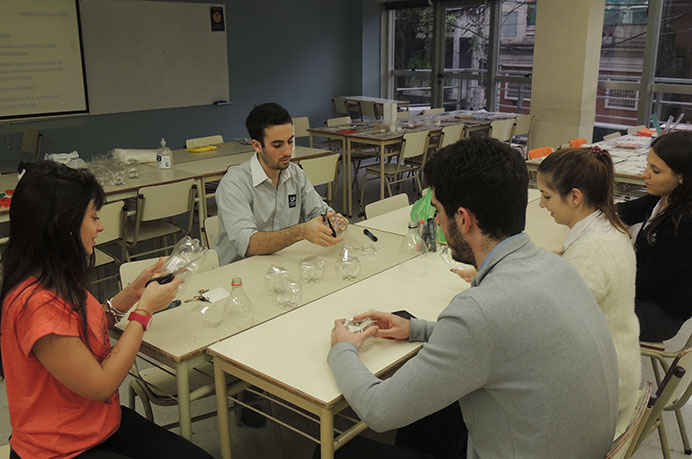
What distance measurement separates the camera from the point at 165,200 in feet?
13.7

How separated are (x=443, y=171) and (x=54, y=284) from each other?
3.31 feet

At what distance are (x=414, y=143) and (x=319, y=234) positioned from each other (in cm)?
374

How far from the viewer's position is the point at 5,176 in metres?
4.57

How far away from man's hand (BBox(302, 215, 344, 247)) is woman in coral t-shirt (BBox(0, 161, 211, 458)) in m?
1.12

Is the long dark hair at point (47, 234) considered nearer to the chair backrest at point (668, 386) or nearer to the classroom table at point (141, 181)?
the chair backrest at point (668, 386)

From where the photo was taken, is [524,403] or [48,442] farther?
[48,442]

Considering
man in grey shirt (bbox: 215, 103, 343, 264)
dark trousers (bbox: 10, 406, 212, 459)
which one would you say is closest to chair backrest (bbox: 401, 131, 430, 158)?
man in grey shirt (bbox: 215, 103, 343, 264)

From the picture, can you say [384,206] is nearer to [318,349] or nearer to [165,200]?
[165,200]

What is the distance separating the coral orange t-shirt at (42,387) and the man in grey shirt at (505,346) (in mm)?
746

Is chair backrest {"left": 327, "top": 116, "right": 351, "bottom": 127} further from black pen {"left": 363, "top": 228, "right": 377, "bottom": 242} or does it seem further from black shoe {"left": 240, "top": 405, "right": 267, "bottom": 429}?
black shoe {"left": 240, "top": 405, "right": 267, "bottom": 429}

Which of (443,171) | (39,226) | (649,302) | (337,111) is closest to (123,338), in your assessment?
(39,226)

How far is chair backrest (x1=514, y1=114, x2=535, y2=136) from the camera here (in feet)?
23.4

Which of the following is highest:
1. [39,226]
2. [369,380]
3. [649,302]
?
[39,226]

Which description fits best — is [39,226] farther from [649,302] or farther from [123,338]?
[649,302]
